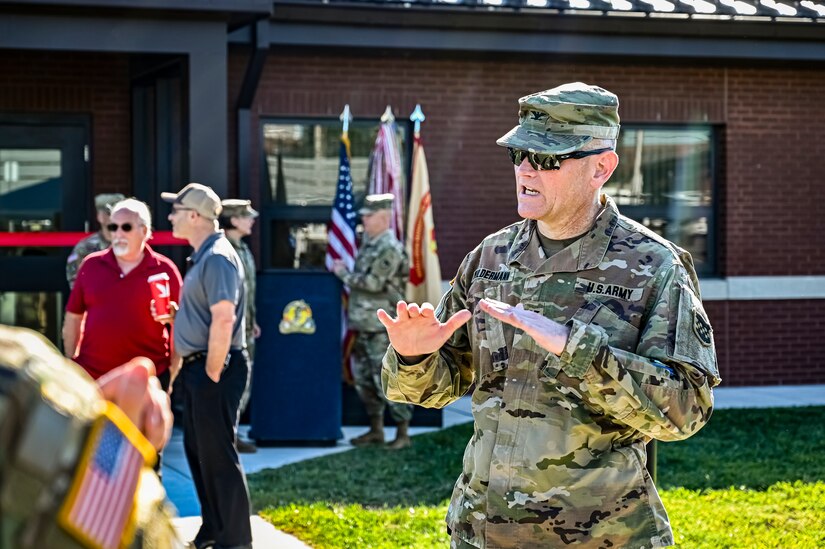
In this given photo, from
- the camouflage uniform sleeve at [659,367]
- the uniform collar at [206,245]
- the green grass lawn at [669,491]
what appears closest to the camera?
the camouflage uniform sleeve at [659,367]

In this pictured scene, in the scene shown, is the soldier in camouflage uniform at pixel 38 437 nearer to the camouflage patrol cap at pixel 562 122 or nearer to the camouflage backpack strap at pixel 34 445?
the camouflage backpack strap at pixel 34 445

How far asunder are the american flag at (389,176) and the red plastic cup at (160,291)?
482 centimetres

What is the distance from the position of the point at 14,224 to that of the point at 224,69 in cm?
325

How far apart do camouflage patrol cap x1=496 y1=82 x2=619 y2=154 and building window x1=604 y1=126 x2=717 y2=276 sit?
33.1ft

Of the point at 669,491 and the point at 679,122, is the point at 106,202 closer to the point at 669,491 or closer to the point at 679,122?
the point at 669,491

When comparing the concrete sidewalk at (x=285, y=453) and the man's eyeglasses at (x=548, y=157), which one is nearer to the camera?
the man's eyeglasses at (x=548, y=157)

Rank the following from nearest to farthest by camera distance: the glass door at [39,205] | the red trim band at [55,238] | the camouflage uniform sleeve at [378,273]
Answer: the red trim band at [55,238] < the camouflage uniform sleeve at [378,273] < the glass door at [39,205]

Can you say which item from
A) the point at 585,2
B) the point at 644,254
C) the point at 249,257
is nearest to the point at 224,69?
the point at 249,257

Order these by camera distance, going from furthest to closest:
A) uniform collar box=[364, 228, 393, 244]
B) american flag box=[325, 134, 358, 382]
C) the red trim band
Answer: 1. american flag box=[325, 134, 358, 382]
2. uniform collar box=[364, 228, 393, 244]
3. the red trim band

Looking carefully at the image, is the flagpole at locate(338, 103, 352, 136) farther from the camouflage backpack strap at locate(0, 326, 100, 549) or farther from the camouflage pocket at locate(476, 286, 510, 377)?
the camouflage backpack strap at locate(0, 326, 100, 549)

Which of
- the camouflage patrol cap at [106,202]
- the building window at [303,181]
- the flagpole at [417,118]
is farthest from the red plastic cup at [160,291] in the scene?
the building window at [303,181]

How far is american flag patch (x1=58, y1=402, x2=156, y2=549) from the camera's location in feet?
3.83

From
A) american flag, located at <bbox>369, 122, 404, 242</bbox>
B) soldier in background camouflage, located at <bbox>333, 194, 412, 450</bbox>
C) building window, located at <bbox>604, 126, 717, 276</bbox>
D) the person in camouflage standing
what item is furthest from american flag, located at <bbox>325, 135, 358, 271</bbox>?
building window, located at <bbox>604, 126, 717, 276</bbox>

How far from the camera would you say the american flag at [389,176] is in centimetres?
1120
